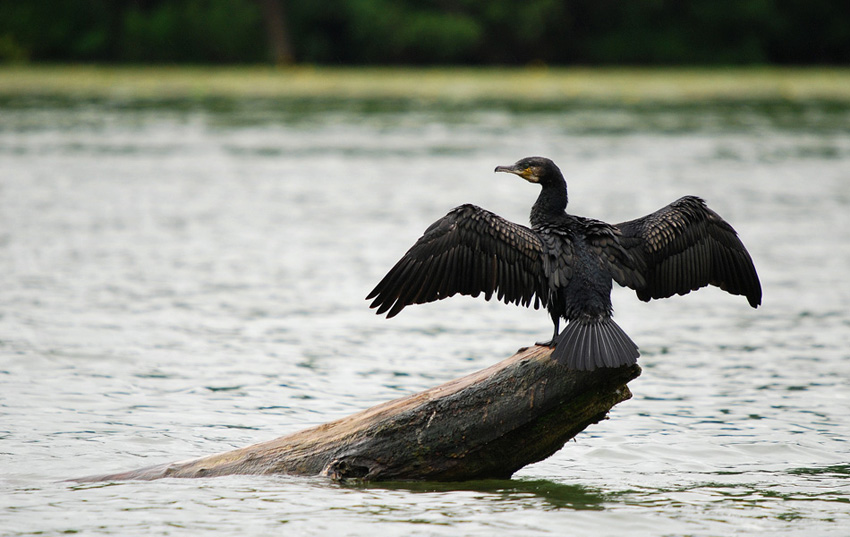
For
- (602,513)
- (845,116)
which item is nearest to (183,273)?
(602,513)

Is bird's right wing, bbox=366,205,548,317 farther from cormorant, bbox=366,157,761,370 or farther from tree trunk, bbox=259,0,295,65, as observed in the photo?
tree trunk, bbox=259,0,295,65

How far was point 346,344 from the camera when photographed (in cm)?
859

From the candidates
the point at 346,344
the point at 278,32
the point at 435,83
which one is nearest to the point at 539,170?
the point at 346,344

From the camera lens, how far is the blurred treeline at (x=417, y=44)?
4559 cm

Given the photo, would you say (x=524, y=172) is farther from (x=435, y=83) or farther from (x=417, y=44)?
(x=417, y=44)

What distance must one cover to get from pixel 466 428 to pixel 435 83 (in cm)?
3284

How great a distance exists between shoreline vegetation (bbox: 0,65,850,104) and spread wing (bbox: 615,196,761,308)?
2594 centimetres

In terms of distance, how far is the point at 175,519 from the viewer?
4840 mm

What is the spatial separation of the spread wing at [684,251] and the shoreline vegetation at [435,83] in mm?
25945

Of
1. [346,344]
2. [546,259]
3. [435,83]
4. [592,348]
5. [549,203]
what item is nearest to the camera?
[592,348]

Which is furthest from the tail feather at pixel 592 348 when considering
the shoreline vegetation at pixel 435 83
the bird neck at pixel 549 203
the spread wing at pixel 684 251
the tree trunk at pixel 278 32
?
the tree trunk at pixel 278 32

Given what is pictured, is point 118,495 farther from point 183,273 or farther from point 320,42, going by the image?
point 320,42

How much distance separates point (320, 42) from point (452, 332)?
3905 cm

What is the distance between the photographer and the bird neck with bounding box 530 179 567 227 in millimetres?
5410
